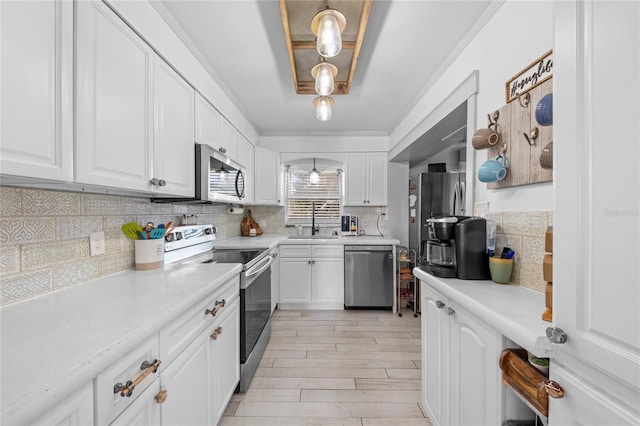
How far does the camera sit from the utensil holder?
4.10 ft

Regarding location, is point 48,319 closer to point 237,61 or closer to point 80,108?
point 80,108

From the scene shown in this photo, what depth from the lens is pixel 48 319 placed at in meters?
0.85

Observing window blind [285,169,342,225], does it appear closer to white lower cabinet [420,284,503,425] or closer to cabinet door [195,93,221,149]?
cabinet door [195,93,221,149]

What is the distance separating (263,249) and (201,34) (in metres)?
1.69

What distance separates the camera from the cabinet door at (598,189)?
0.50 metres

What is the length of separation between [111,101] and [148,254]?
34.6 inches

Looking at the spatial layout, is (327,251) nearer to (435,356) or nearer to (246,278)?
(246,278)

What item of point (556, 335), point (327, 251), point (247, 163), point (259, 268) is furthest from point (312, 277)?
point (556, 335)

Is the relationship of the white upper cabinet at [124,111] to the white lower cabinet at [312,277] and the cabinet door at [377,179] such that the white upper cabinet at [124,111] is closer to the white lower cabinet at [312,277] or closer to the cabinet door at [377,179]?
the white lower cabinet at [312,277]

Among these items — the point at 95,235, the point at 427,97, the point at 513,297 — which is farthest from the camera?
the point at 427,97

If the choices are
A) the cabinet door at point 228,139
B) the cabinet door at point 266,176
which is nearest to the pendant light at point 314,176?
the cabinet door at point 266,176

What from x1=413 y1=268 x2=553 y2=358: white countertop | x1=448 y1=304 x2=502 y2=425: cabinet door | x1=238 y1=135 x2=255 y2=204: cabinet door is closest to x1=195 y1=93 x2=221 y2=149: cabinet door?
x1=238 y1=135 x2=255 y2=204: cabinet door

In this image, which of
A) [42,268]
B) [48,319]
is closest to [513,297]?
[48,319]

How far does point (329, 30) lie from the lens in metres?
1.31
